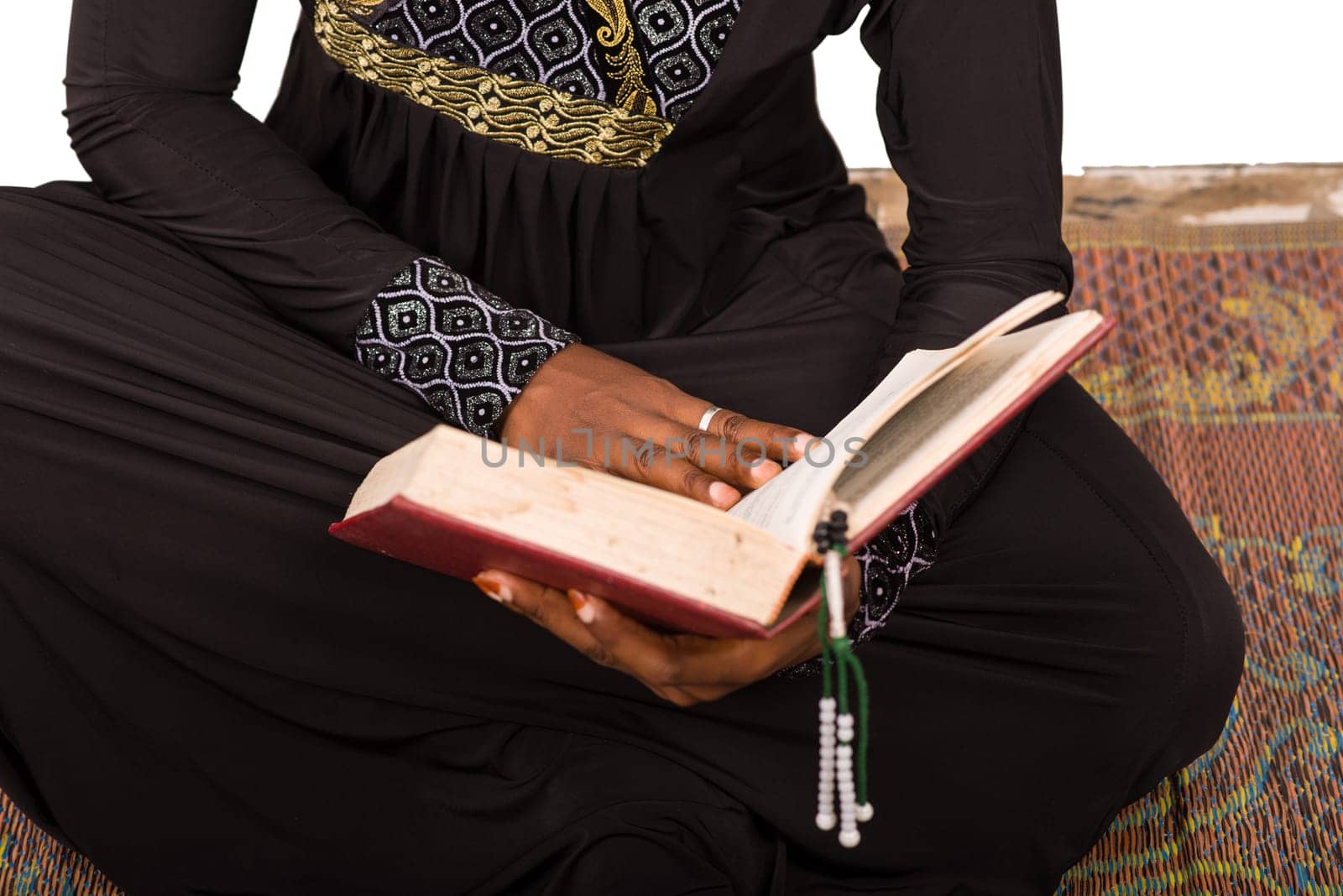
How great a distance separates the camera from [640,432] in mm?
796

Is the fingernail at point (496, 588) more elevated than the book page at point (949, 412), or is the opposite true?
the book page at point (949, 412)

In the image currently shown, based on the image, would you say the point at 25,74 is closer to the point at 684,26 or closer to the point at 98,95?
the point at 98,95

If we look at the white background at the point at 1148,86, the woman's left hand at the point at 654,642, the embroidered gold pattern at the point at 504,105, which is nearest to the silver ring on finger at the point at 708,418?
the woman's left hand at the point at 654,642

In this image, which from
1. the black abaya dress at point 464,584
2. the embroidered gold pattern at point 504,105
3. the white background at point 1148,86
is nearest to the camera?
the black abaya dress at point 464,584

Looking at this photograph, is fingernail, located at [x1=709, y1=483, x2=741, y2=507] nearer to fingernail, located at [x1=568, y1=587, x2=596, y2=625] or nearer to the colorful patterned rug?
fingernail, located at [x1=568, y1=587, x2=596, y2=625]

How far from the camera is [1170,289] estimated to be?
1586 mm

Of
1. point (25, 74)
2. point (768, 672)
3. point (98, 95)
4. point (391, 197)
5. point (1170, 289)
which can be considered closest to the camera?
point (768, 672)

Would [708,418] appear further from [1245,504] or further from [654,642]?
[1245,504]

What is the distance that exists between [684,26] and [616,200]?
14 cm

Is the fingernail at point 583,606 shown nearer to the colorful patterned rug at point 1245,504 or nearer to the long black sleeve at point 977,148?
the long black sleeve at point 977,148

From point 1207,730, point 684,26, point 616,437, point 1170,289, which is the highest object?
point 684,26

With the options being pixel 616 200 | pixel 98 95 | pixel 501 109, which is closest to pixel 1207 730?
pixel 616 200

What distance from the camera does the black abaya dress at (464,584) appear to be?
0.87 metres

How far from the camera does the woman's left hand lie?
0.71 meters
